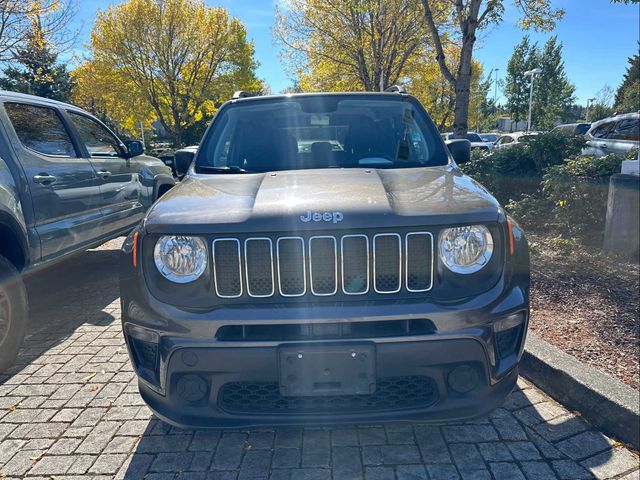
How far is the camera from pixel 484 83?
45844mm

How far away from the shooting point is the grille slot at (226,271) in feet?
7.30

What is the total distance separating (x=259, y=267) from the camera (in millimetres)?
2225

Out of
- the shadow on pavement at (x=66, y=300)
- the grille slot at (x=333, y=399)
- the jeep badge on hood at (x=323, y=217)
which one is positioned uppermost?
the jeep badge on hood at (x=323, y=217)

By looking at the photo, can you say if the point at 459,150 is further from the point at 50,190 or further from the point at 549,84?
the point at 549,84

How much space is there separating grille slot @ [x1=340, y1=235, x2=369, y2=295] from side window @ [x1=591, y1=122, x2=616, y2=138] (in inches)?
448

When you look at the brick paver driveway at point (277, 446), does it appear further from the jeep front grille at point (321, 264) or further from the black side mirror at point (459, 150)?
the black side mirror at point (459, 150)

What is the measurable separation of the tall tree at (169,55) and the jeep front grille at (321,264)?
894 inches

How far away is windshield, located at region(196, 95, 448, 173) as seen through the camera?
339 cm

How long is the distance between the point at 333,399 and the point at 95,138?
15.4 ft

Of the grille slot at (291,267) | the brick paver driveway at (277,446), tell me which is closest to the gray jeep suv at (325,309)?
the grille slot at (291,267)

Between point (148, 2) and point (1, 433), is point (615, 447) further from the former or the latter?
point (148, 2)

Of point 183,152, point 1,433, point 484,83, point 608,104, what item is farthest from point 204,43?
point 608,104

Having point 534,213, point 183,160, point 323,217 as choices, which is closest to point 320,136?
point 183,160

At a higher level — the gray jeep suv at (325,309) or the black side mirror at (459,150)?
the black side mirror at (459,150)
